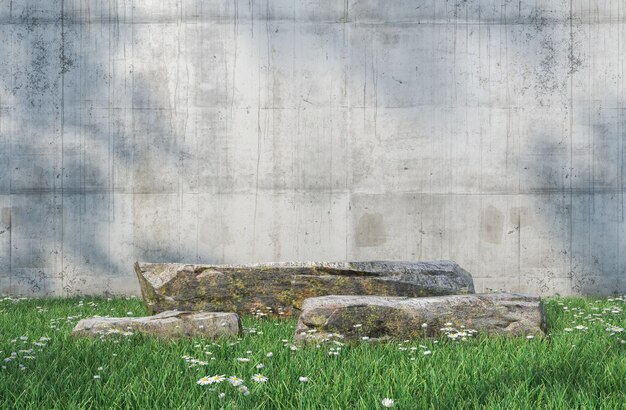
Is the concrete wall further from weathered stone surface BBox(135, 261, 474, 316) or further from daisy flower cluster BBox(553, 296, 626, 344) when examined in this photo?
weathered stone surface BBox(135, 261, 474, 316)

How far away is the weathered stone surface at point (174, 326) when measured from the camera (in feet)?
17.6

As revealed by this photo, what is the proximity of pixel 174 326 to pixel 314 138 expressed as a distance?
4.82 meters

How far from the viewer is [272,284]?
695 cm

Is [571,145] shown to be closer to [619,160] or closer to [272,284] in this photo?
[619,160]

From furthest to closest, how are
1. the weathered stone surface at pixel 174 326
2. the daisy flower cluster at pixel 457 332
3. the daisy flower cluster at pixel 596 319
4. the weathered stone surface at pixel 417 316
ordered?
the daisy flower cluster at pixel 596 319 < the weathered stone surface at pixel 174 326 < the weathered stone surface at pixel 417 316 < the daisy flower cluster at pixel 457 332

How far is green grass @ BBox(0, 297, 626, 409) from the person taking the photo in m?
3.43

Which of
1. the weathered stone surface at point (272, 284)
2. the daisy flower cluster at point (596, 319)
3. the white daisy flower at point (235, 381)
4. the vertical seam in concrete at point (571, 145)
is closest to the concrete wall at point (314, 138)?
the vertical seam in concrete at point (571, 145)

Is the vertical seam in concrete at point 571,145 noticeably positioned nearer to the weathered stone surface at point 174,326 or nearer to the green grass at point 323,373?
the green grass at point 323,373

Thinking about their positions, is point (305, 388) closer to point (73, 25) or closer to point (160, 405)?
point (160, 405)

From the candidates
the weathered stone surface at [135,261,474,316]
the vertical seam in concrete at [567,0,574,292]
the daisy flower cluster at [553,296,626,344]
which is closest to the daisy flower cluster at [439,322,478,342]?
the daisy flower cluster at [553,296,626,344]

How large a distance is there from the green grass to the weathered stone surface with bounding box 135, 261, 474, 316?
121 cm

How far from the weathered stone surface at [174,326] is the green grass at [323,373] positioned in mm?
128

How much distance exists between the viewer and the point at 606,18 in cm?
992

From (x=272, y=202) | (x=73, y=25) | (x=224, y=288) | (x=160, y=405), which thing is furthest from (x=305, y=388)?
(x=73, y=25)
